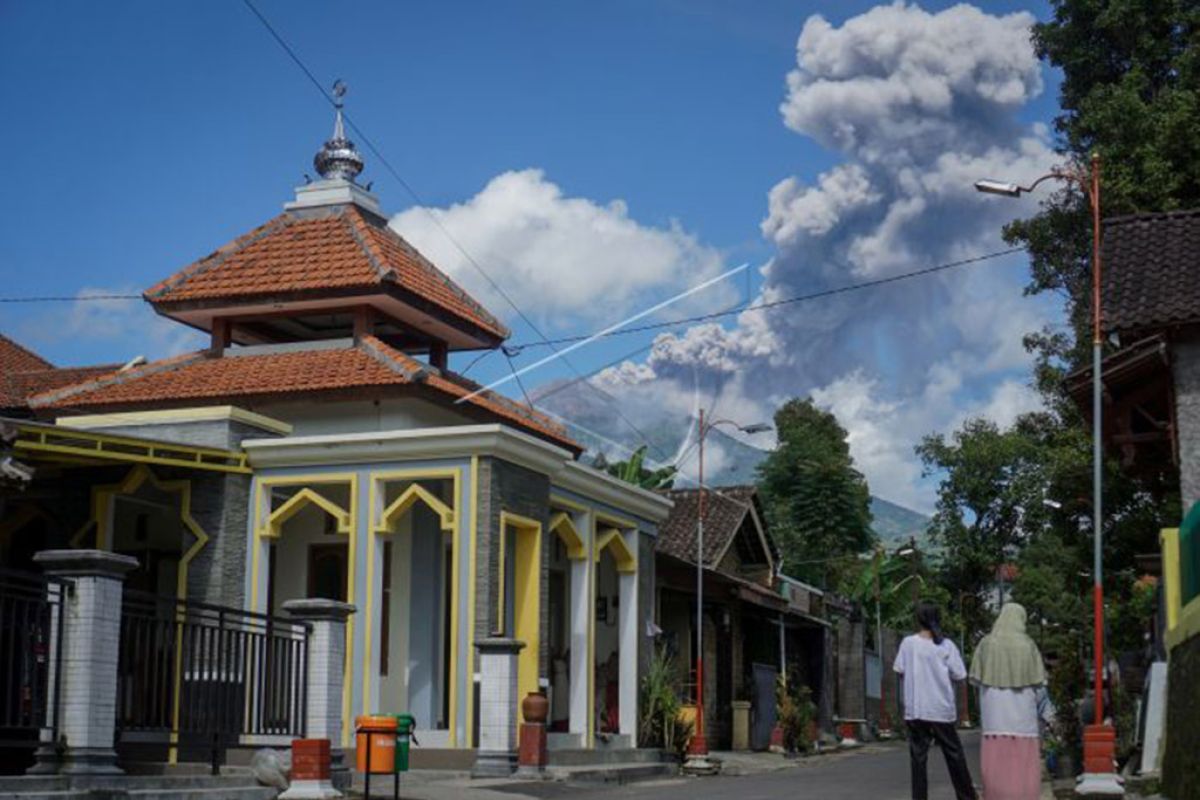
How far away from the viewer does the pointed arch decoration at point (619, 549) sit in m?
25.2

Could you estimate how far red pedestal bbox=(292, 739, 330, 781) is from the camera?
1473cm

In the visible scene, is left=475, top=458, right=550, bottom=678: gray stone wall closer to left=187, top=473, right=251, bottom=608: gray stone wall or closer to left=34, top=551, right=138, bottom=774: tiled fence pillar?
left=187, top=473, right=251, bottom=608: gray stone wall

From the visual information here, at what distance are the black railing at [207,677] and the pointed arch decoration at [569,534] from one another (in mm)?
6928

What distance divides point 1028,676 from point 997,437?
51226 millimetres

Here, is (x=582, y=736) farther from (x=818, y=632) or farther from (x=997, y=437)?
(x=997, y=437)

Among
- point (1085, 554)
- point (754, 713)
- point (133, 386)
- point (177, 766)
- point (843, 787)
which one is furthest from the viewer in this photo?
point (754, 713)

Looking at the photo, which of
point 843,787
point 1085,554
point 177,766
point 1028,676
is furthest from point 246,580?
point 1085,554

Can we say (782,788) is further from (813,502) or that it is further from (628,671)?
(813,502)

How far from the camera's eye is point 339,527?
2120cm

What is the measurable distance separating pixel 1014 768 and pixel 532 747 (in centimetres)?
870

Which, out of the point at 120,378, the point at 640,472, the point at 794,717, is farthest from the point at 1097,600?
the point at 640,472

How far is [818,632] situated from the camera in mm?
44719

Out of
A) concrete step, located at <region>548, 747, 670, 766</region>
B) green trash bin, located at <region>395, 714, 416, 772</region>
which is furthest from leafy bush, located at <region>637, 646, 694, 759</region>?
green trash bin, located at <region>395, 714, 416, 772</region>

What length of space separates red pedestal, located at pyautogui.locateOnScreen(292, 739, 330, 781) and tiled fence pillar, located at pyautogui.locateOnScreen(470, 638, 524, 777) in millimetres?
5083
